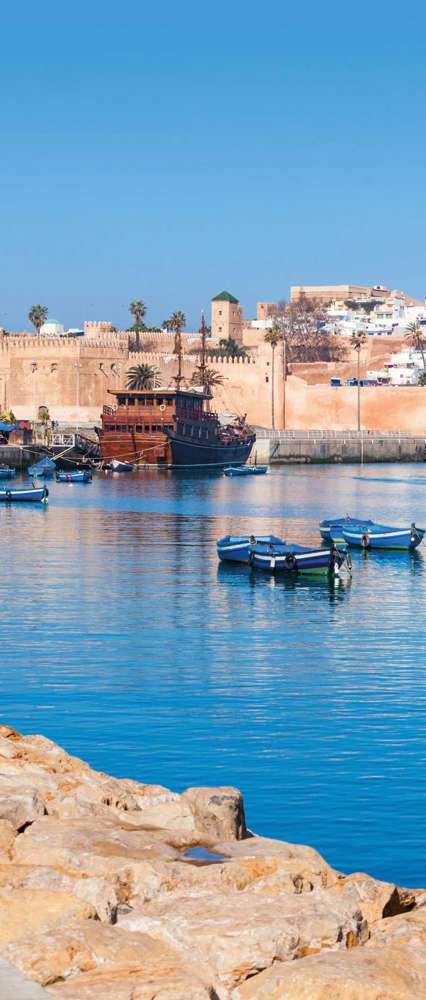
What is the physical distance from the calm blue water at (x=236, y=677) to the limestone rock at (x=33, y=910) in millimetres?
4557

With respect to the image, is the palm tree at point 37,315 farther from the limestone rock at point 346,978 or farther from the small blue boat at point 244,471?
the limestone rock at point 346,978

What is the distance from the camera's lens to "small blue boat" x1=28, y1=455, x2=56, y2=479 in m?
78.7

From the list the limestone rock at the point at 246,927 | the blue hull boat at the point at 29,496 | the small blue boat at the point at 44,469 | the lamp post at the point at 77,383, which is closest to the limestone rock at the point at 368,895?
the limestone rock at the point at 246,927

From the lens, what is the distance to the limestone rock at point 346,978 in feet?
22.6

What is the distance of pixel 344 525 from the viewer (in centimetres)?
4403

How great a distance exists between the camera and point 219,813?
413 inches

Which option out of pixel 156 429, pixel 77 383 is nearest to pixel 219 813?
pixel 156 429

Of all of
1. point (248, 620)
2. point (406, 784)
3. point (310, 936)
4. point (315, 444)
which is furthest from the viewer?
point (315, 444)

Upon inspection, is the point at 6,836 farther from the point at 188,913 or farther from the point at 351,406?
the point at 351,406

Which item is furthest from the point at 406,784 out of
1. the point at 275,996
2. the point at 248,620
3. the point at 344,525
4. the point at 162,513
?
the point at 162,513

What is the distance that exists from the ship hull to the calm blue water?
4058 cm

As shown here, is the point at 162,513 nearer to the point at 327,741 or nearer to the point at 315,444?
the point at 327,741

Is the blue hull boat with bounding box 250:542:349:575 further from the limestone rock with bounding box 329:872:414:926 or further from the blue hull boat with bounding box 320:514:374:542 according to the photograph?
the limestone rock with bounding box 329:872:414:926

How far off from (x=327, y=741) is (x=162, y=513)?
36.9 m
